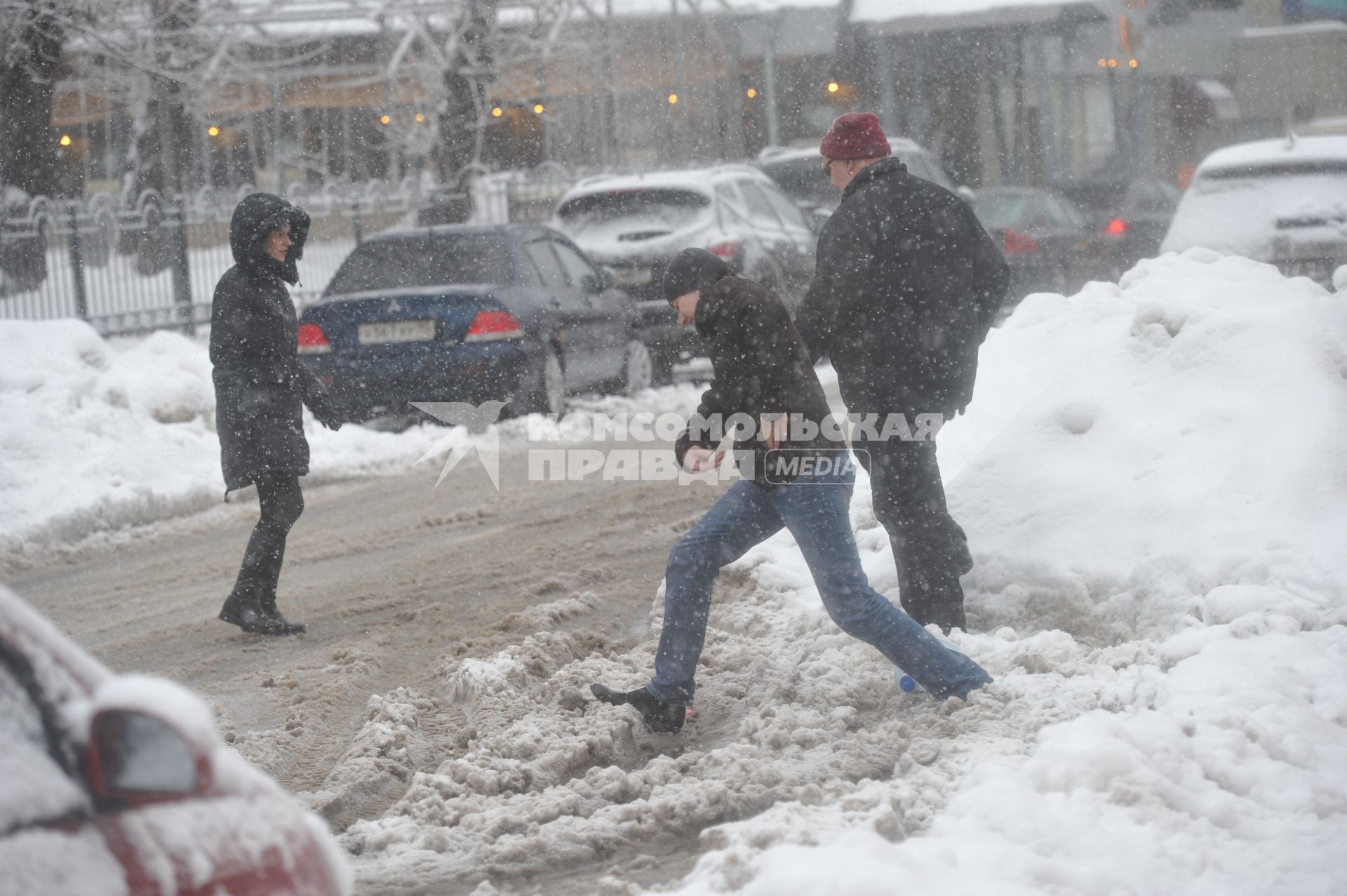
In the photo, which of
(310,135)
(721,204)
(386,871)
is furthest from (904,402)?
(310,135)

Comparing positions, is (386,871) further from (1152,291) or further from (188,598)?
(1152,291)

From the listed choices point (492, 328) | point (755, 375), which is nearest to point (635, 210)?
point (492, 328)

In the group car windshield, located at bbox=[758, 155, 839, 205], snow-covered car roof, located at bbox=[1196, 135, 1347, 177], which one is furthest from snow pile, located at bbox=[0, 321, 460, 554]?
car windshield, located at bbox=[758, 155, 839, 205]

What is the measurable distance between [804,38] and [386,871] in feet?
104

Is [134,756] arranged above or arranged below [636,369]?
above

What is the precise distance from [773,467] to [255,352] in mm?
2800

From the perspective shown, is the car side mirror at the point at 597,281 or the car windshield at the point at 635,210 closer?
the car side mirror at the point at 597,281

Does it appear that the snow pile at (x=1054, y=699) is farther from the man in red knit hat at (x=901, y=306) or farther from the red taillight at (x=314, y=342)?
the red taillight at (x=314, y=342)

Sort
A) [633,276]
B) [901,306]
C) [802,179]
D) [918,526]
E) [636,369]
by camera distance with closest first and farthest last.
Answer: [901,306] < [918,526] < [636,369] < [633,276] < [802,179]

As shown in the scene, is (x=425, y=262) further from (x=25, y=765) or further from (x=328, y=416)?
(x=25, y=765)

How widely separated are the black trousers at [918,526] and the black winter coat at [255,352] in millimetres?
2506

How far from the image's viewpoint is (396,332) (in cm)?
1117

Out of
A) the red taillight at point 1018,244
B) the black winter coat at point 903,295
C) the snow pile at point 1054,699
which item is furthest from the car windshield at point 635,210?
the black winter coat at point 903,295

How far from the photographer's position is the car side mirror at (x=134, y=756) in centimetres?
207
